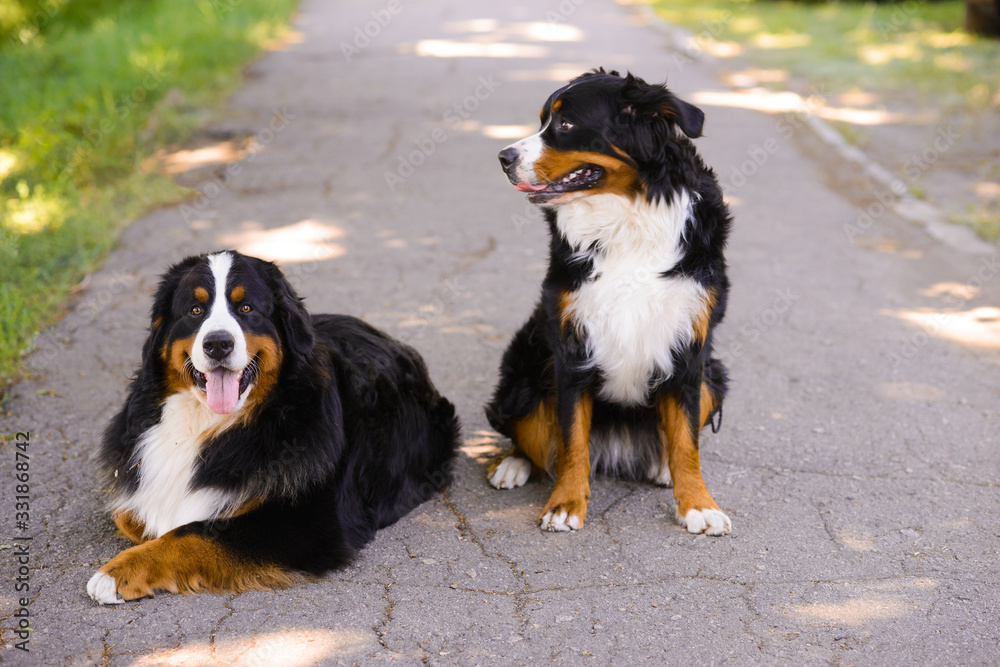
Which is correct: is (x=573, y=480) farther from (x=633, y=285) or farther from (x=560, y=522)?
(x=633, y=285)

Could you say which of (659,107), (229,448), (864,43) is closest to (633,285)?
(659,107)

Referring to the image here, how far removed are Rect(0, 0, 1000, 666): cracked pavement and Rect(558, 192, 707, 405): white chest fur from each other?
30.5 inches

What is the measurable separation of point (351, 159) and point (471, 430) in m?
4.74

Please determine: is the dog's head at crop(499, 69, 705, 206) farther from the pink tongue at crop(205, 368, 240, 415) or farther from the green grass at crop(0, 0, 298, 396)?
the green grass at crop(0, 0, 298, 396)

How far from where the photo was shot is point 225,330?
2904 mm

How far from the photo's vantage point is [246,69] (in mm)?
11719

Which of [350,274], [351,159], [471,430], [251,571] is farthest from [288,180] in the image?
[251,571]

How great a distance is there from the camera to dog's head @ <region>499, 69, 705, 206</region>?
3238mm

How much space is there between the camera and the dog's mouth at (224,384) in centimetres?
297

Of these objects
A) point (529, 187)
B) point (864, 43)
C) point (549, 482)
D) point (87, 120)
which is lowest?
point (549, 482)

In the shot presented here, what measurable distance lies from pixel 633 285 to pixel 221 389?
1.52m

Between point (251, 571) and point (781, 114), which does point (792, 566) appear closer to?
point (251, 571)

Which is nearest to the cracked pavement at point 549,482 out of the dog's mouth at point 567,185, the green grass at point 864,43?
the dog's mouth at point 567,185

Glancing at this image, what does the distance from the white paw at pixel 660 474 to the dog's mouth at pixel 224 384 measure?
1.78 m
